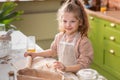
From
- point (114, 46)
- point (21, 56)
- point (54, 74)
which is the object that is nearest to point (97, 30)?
point (114, 46)

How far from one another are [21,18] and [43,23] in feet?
1.14

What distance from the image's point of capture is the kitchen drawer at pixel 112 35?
318cm

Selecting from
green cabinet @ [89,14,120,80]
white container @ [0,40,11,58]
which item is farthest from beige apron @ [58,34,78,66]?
green cabinet @ [89,14,120,80]

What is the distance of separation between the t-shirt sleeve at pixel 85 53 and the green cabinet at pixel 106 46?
128 centimetres

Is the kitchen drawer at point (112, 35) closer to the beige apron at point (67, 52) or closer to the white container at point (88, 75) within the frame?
the beige apron at point (67, 52)

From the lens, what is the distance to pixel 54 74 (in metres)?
1.38

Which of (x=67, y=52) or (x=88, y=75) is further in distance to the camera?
(x=67, y=52)

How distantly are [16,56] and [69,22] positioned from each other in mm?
452

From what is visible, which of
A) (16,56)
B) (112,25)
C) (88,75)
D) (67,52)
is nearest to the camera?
(88,75)

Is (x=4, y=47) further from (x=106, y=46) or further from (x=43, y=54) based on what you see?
(x=106, y=46)

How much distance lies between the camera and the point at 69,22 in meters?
1.81

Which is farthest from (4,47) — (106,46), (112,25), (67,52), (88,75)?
(106,46)

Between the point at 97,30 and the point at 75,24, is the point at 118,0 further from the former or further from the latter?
the point at 75,24

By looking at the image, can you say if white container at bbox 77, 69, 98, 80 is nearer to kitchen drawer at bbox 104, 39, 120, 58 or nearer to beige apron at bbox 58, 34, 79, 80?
beige apron at bbox 58, 34, 79, 80
